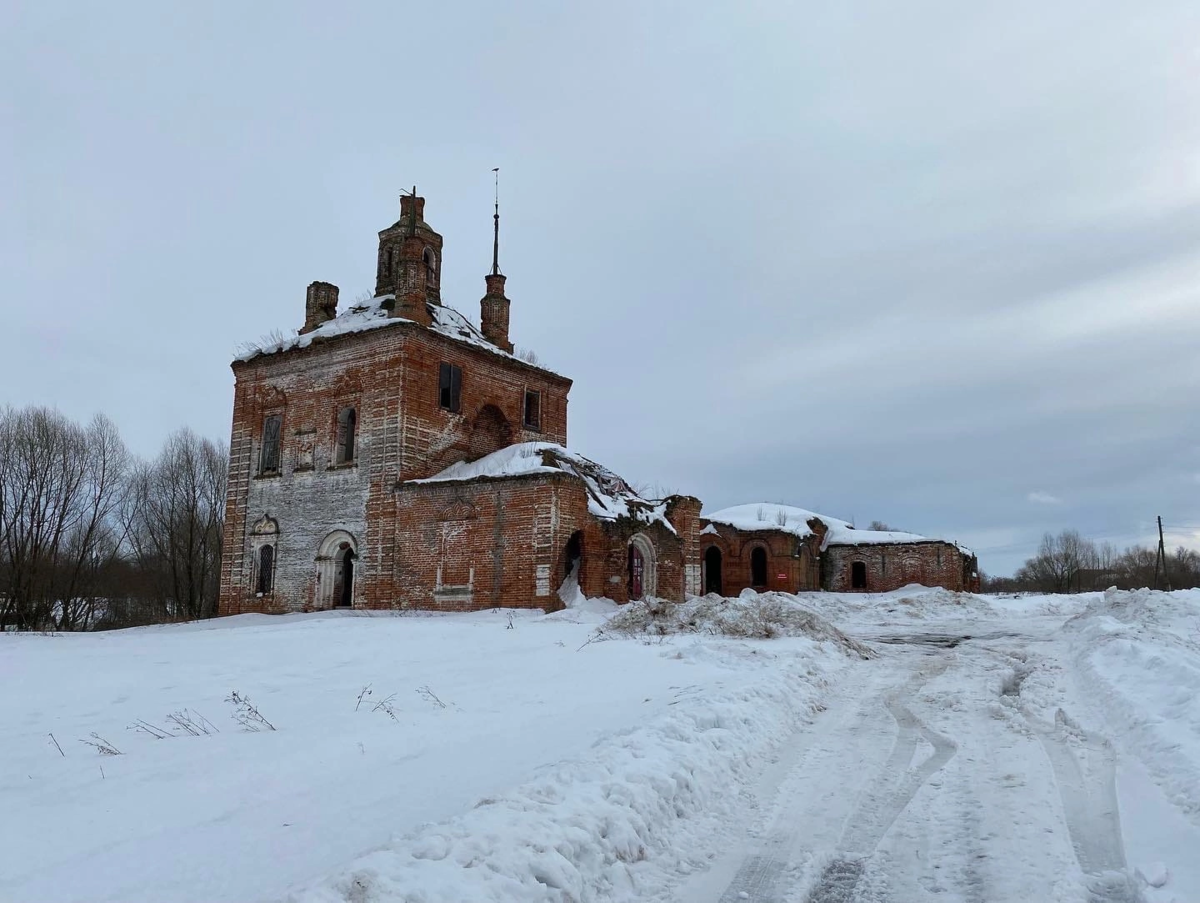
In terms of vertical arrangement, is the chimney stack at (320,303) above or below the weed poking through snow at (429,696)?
above

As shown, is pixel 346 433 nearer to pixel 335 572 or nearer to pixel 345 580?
pixel 335 572

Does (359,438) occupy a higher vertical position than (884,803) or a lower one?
higher

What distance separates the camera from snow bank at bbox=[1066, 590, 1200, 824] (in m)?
5.66

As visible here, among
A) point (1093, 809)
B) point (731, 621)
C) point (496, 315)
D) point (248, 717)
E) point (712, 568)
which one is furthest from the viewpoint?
point (712, 568)

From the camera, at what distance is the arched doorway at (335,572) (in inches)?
987

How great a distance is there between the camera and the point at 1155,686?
28.8 ft

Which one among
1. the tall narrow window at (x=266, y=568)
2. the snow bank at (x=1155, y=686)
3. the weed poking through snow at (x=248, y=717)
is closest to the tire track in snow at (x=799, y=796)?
the snow bank at (x=1155, y=686)

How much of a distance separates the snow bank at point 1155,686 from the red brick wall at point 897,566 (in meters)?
23.7

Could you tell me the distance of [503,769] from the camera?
17.1 ft

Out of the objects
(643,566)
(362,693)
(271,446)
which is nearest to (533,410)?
(643,566)

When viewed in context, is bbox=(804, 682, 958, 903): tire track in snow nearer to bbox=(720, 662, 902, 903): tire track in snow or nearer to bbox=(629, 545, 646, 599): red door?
bbox=(720, 662, 902, 903): tire track in snow

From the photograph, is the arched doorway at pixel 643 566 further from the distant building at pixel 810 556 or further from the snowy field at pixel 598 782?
the distant building at pixel 810 556

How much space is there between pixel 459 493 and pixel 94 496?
20509 mm

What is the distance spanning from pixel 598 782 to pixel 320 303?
1112 inches
